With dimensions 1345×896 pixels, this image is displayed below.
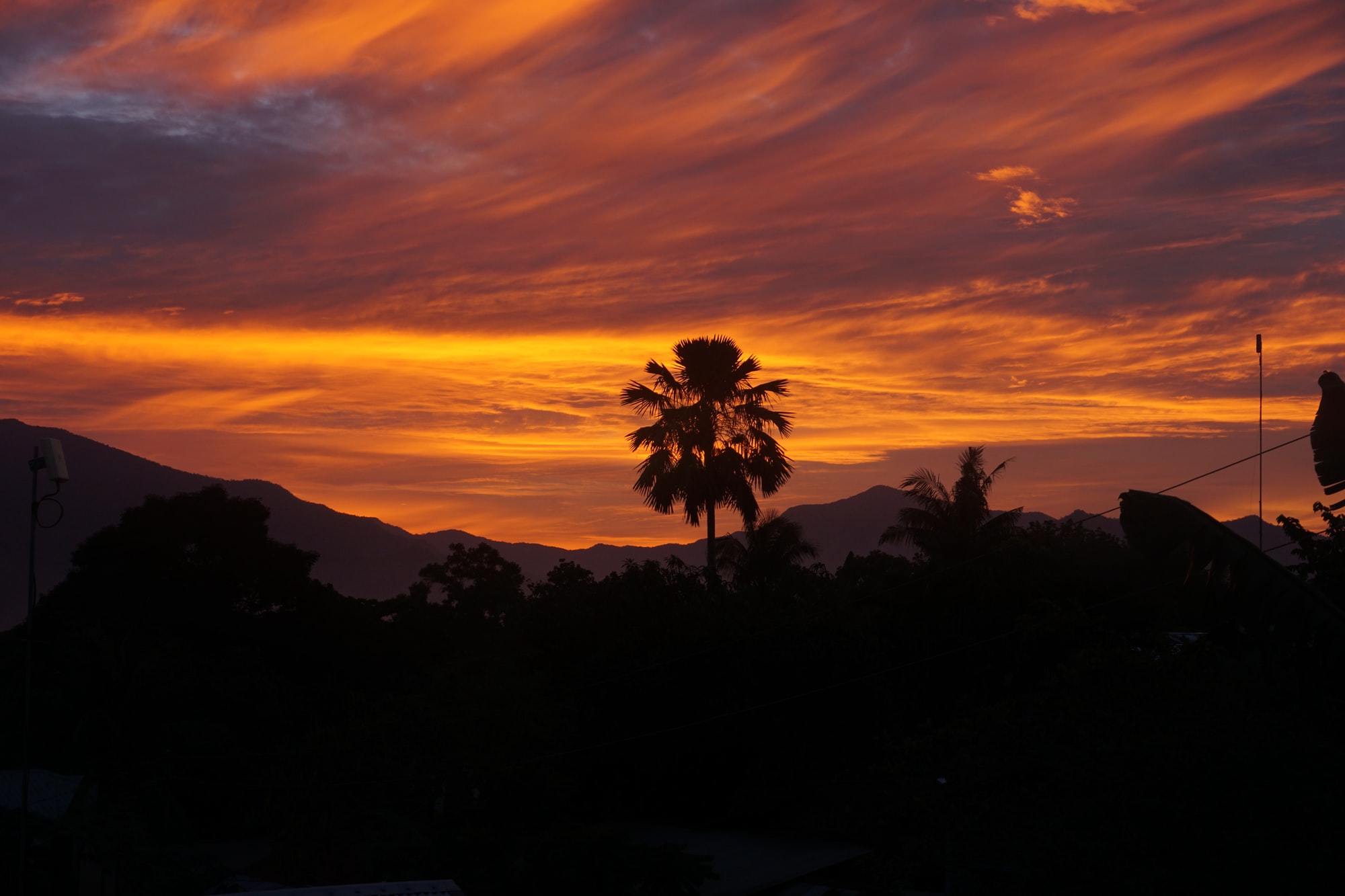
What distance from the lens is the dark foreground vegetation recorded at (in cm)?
1166

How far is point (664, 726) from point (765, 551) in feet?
66.7

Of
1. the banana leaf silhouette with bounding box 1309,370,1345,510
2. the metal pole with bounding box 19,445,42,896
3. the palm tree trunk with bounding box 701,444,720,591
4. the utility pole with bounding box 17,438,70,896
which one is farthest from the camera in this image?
the palm tree trunk with bounding box 701,444,720,591

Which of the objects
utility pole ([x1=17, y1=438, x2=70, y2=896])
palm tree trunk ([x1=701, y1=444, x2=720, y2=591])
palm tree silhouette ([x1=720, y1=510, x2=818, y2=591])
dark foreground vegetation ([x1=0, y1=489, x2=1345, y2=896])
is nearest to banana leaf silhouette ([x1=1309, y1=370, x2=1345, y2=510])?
dark foreground vegetation ([x1=0, y1=489, x2=1345, y2=896])

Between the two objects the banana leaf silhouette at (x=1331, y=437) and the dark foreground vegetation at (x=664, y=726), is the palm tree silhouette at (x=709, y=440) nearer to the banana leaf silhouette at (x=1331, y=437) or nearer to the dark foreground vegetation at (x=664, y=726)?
the dark foreground vegetation at (x=664, y=726)

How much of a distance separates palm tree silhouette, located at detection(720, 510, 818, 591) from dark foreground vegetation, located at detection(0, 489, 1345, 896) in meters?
4.55

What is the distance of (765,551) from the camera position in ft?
154

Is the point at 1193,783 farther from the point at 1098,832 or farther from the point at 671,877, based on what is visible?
the point at 671,877

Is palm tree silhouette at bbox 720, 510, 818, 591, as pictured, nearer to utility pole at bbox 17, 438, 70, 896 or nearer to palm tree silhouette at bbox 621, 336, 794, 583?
palm tree silhouette at bbox 621, 336, 794, 583

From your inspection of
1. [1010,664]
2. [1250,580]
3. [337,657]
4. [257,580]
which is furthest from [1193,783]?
[257,580]

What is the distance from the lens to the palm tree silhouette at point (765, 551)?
46500mm

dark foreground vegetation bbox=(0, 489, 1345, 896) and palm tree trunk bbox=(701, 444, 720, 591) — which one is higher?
palm tree trunk bbox=(701, 444, 720, 591)

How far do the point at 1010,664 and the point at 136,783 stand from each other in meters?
24.6

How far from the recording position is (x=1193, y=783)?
1120 cm

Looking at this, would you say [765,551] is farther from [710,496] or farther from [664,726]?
[664,726]
